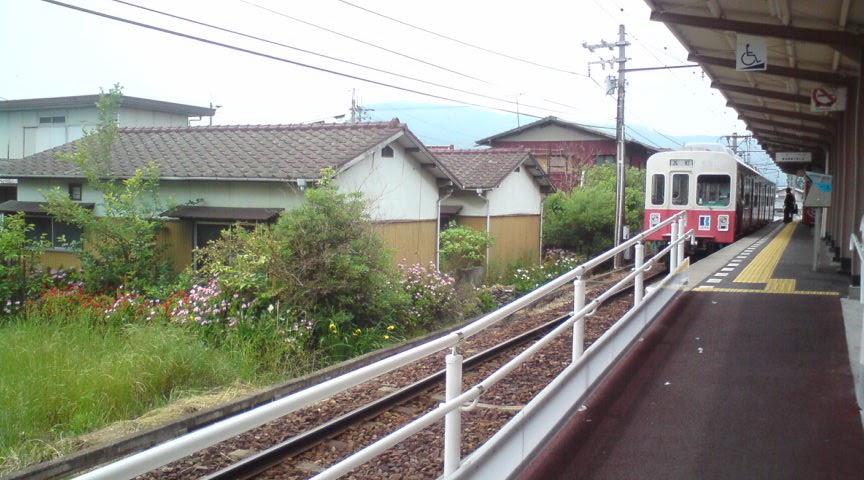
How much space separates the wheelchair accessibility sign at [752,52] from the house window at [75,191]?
1361 centimetres

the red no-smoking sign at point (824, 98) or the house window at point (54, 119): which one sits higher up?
the house window at point (54, 119)

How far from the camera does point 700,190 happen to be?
20.5 meters

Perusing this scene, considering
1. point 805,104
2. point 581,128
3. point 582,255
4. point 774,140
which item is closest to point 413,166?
point 805,104

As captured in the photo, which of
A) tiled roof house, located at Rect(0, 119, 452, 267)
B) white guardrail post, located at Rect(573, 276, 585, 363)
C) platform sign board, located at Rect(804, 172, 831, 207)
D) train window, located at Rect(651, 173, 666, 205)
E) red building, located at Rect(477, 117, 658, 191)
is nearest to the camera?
white guardrail post, located at Rect(573, 276, 585, 363)

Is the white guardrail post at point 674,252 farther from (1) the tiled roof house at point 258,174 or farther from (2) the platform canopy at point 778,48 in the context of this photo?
(1) the tiled roof house at point 258,174

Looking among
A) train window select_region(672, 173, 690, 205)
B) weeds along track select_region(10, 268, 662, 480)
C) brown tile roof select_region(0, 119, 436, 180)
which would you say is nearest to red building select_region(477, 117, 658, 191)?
train window select_region(672, 173, 690, 205)

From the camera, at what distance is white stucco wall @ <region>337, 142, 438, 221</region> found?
15.7 m

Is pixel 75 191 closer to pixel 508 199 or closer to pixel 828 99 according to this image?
pixel 508 199

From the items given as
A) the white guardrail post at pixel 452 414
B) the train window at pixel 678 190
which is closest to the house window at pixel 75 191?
the train window at pixel 678 190

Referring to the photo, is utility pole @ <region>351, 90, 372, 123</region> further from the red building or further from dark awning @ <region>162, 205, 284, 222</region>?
dark awning @ <region>162, 205, 284, 222</region>

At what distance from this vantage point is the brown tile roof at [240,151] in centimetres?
1507

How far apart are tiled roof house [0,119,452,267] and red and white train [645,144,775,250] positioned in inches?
232

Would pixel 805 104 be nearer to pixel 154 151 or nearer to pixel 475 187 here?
pixel 475 187

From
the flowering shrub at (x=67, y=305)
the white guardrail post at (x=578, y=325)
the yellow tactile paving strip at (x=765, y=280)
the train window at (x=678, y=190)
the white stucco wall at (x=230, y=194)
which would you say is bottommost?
the flowering shrub at (x=67, y=305)
